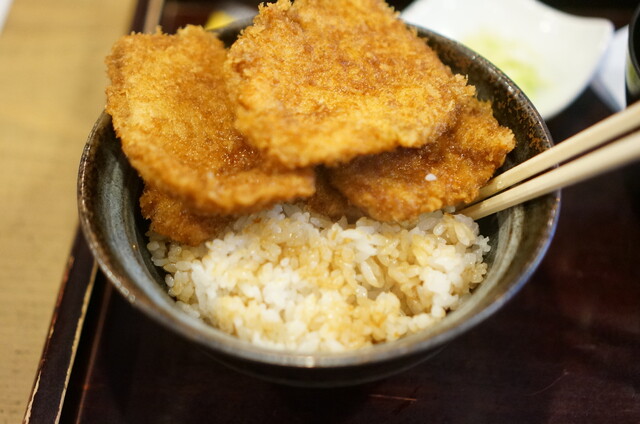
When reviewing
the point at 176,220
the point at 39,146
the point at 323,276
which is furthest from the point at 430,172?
the point at 39,146

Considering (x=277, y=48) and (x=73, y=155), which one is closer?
(x=277, y=48)

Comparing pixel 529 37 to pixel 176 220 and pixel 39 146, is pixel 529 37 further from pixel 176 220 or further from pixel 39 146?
pixel 39 146

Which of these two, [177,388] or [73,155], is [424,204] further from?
[73,155]

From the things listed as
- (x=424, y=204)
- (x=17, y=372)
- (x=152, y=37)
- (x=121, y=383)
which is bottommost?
(x=17, y=372)

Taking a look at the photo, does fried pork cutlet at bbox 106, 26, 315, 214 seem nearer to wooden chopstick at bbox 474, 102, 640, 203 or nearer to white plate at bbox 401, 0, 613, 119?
wooden chopstick at bbox 474, 102, 640, 203

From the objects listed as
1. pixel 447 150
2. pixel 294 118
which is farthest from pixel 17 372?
pixel 447 150

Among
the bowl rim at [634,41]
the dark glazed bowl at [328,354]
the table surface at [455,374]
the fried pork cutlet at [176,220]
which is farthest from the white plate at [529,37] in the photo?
the fried pork cutlet at [176,220]
